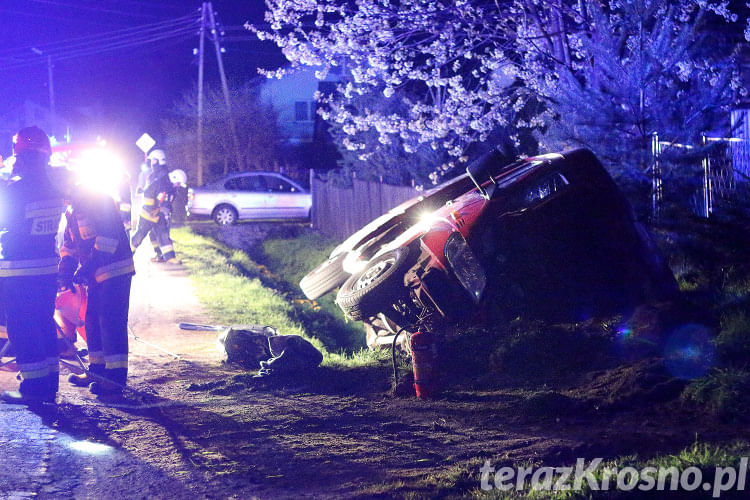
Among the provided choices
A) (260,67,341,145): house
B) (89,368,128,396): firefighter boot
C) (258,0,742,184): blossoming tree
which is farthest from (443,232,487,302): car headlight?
(260,67,341,145): house

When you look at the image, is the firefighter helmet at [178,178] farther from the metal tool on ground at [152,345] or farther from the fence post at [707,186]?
the fence post at [707,186]

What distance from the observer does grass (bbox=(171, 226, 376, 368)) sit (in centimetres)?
1001

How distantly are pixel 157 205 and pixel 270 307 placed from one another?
4.40 metres

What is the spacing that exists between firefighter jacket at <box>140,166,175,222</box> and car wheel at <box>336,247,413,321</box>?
8525 mm

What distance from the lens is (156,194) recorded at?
1520 cm

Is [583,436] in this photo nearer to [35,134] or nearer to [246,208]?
[35,134]

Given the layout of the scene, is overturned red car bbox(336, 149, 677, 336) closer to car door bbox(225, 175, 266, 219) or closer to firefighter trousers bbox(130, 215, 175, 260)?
firefighter trousers bbox(130, 215, 175, 260)

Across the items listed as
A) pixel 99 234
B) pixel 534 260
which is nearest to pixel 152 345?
pixel 99 234

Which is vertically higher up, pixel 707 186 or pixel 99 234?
pixel 707 186

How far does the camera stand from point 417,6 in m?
11.9

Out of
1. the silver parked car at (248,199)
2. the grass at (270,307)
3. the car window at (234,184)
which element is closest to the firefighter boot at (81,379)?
the grass at (270,307)

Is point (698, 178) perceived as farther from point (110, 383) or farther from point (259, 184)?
point (259, 184)

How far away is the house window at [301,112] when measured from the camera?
135ft

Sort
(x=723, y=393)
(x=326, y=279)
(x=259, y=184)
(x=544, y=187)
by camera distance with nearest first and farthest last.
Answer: (x=723, y=393)
(x=544, y=187)
(x=326, y=279)
(x=259, y=184)
